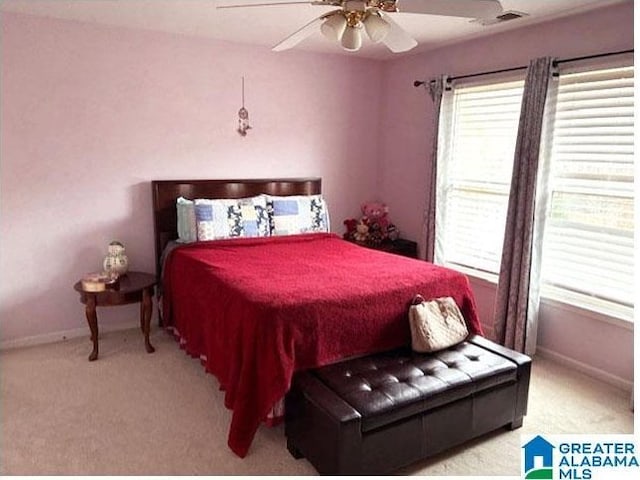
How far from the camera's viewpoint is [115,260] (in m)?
3.54

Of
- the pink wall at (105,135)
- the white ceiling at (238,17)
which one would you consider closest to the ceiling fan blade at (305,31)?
the white ceiling at (238,17)

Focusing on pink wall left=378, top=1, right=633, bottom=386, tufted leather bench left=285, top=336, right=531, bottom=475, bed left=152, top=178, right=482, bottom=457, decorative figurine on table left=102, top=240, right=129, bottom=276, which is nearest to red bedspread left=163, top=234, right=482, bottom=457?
bed left=152, top=178, right=482, bottom=457

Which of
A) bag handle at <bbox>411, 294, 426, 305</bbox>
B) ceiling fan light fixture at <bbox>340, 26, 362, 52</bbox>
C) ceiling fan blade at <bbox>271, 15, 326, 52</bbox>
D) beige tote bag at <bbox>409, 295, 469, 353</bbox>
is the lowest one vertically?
beige tote bag at <bbox>409, 295, 469, 353</bbox>

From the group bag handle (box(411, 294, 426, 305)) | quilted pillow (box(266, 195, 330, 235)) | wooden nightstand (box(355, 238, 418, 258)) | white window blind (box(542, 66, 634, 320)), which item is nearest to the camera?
bag handle (box(411, 294, 426, 305))

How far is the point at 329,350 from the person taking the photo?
2.46 meters

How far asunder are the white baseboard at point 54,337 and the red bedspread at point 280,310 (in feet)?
2.05

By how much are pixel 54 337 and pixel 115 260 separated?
28.1 inches

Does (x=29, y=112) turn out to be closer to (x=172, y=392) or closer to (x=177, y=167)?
(x=177, y=167)

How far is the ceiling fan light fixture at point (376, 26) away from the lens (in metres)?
2.19

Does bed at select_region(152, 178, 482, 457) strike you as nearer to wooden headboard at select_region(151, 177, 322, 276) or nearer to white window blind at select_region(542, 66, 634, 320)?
wooden headboard at select_region(151, 177, 322, 276)

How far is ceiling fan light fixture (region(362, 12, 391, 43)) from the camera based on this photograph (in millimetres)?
2193

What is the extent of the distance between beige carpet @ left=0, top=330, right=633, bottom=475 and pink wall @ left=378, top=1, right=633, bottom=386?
0.20 meters

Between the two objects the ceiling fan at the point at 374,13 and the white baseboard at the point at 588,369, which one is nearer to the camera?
the ceiling fan at the point at 374,13

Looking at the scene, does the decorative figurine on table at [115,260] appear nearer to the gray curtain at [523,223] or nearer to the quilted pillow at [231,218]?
the quilted pillow at [231,218]
